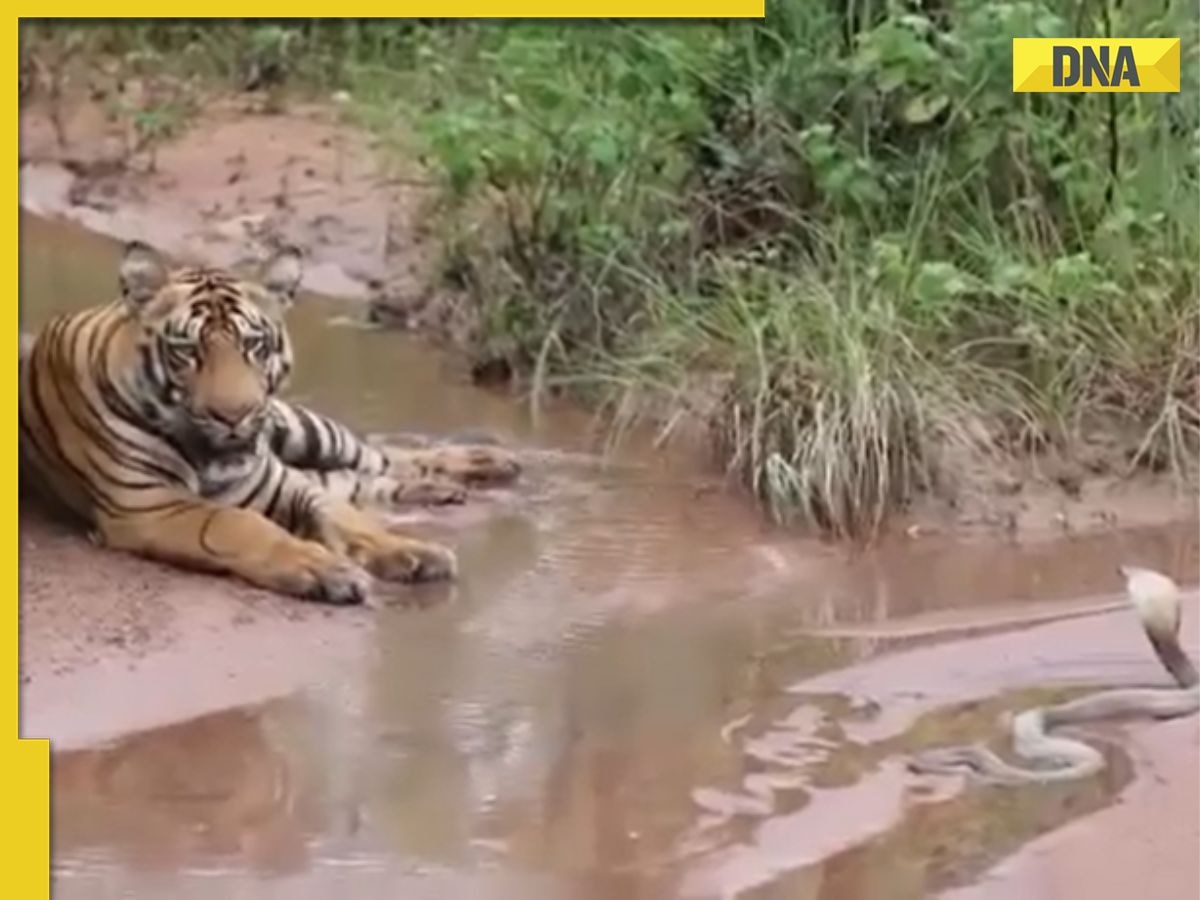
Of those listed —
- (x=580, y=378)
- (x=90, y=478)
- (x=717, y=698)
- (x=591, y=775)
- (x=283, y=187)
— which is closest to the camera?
(x=591, y=775)

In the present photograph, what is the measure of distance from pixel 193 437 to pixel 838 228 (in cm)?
111

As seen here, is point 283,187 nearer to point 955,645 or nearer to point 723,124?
point 723,124

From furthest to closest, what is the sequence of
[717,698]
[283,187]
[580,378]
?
[283,187]
[580,378]
[717,698]

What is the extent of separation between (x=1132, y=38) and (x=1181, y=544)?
746 millimetres

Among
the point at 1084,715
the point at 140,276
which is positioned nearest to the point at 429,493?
the point at 140,276

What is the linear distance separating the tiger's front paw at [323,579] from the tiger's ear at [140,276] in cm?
49

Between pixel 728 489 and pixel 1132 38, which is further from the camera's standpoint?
pixel 728 489

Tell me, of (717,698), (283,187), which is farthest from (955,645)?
(283,187)

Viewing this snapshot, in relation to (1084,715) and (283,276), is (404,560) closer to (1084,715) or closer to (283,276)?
(283,276)

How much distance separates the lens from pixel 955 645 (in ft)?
11.4

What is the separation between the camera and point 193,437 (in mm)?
3822

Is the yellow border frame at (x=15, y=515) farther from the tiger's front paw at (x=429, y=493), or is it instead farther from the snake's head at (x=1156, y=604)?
the snake's head at (x=1156, y=604)

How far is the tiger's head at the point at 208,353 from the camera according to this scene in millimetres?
3770

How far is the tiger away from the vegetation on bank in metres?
0.40
